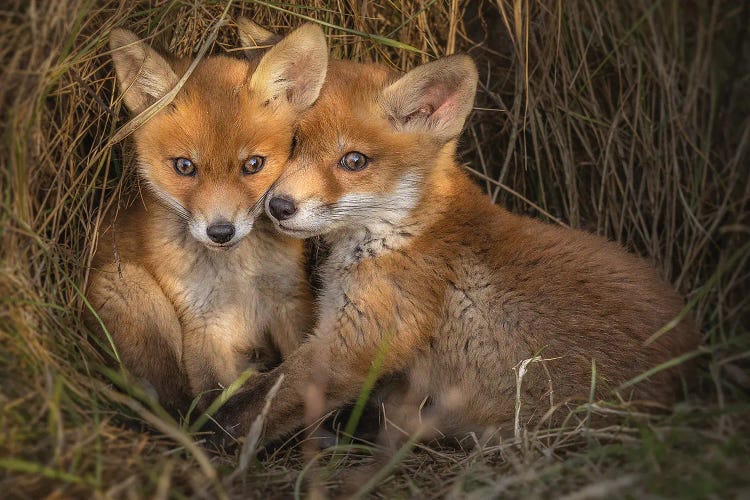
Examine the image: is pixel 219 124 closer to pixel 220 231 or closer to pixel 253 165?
pixel 253 165

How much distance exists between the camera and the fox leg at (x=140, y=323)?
119 inches

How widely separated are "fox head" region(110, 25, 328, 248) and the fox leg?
0.39 m

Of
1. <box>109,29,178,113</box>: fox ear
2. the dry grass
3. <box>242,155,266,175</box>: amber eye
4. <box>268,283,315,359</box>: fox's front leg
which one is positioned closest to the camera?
the dry grass

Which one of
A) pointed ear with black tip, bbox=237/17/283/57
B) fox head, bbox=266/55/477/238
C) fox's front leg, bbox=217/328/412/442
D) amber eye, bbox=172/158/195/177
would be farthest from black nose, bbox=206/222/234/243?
pointed ear with black tip, bbox=237/17/283/57

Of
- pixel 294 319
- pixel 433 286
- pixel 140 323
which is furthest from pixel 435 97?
pixel 140 323

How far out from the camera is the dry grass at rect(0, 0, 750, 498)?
2008 millimetres

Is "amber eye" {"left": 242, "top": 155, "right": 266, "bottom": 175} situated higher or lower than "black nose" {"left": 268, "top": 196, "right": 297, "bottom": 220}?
higher

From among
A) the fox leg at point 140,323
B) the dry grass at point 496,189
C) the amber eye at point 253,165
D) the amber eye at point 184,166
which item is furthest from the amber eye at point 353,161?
the fox leg at point 140,323

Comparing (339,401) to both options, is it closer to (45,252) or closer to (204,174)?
(204,174)

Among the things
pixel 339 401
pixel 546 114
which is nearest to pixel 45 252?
pixel 339 401

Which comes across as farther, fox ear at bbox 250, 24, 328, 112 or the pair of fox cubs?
fox ear at bbox 250, 24, 328, 112

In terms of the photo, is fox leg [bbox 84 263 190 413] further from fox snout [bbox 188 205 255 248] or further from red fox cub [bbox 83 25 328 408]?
fox snout [bbox 188 205 255 248]

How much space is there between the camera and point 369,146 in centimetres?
273

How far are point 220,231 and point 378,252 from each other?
1.99 ft
